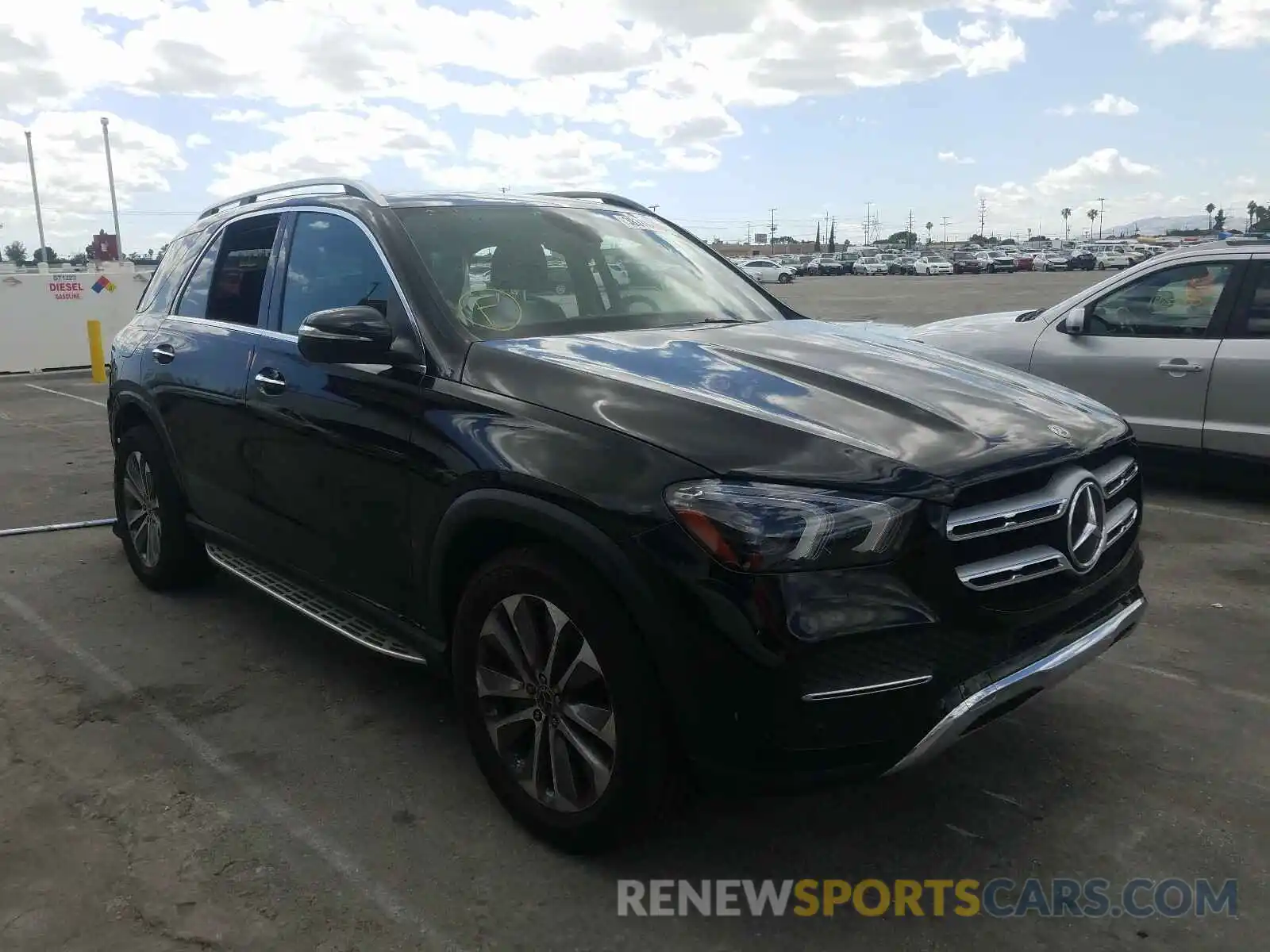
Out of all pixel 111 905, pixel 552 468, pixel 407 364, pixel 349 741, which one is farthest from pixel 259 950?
pixel 407 364

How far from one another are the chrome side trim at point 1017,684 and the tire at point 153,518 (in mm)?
3531

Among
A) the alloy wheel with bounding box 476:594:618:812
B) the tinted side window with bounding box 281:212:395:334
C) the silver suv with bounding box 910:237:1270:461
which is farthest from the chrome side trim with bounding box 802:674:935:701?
the silver suv with bounding box 910:237:1270:461

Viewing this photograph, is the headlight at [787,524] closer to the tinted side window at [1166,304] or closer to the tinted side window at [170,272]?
the tinted side window at [170,272]

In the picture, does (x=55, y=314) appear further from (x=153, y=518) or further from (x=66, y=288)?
(x=153, y=518)

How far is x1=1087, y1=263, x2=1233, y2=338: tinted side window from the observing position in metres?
6.87

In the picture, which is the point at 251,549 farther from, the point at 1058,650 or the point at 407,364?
the point at 1058,650

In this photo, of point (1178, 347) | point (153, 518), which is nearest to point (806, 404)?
point (153, 518)

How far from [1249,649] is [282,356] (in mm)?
3952

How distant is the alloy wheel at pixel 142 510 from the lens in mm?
5188

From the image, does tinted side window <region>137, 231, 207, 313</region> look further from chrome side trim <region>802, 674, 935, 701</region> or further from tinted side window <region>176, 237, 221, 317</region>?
chrome side trim <region>802, 674, 935, 701</region>

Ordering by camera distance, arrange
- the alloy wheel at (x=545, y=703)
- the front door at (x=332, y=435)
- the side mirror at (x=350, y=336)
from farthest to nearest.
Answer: the front door at (x=332, y=435) → the side mirror at (x=350, y=336) → the alloy wheel at (x=545, y=703)

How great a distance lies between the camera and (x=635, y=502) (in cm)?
260

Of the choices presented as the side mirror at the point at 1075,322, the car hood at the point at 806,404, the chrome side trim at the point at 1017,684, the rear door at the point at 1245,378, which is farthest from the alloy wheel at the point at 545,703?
the side mirror at the point at 1075,322

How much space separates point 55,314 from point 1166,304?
16248 millimetres
